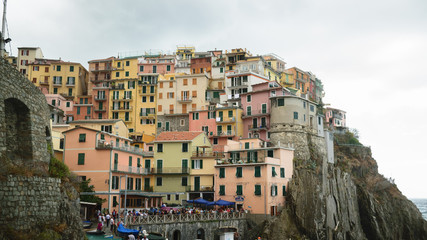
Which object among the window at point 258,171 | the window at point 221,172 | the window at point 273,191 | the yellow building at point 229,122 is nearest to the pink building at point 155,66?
the yellow building at point 229,122

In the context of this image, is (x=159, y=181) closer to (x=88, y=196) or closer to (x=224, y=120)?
(x=88, y=196)

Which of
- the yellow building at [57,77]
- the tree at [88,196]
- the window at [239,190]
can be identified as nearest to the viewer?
the tree at [88,196]

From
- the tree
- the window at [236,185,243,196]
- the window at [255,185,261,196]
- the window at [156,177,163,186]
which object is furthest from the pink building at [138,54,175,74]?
the window at [255,185,261,196]

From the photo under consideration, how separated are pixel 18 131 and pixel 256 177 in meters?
31.8

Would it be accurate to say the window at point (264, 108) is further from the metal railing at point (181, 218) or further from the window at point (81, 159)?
the window at point (81, 159)

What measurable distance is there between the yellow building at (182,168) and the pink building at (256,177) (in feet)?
7.52

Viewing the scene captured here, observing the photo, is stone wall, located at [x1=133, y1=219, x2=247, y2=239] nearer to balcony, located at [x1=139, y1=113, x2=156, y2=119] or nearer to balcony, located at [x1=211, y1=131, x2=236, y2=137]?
balcony, located at [x1=211, y1=131, x2=236, y2=137]

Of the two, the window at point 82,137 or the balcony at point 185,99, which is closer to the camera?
the window at point 82,137

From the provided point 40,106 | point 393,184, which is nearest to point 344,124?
point 393,184

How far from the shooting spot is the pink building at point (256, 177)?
48594 mm

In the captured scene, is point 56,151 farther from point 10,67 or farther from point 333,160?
point 333,160

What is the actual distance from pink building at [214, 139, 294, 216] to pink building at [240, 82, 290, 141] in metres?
7.97

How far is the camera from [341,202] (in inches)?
2304

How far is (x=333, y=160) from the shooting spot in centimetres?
6775
